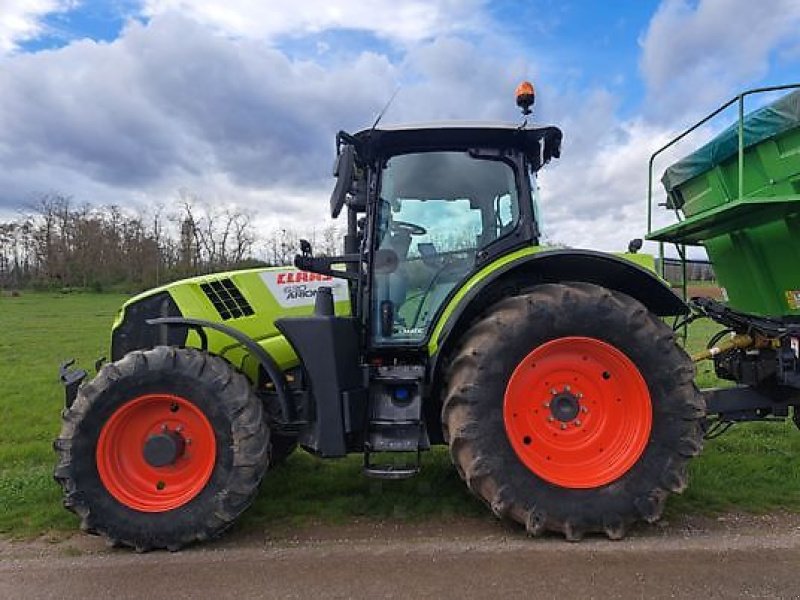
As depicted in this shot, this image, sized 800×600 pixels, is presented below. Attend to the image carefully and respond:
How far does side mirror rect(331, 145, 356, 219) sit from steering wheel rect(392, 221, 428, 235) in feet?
1.47

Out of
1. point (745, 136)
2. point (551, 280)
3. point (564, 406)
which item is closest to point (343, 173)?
point (551, 280)

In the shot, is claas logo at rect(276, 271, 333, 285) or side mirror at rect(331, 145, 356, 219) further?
claas logo at rect(276, 271, 333, 285)

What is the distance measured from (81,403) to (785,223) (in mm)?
4790

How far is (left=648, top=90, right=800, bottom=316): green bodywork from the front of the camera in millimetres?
4789

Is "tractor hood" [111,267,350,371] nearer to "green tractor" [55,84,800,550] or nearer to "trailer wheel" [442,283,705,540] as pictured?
"green tractor" [55,84,800,550]

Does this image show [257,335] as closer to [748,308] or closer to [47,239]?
[748,308]

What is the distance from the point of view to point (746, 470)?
5.52 metres

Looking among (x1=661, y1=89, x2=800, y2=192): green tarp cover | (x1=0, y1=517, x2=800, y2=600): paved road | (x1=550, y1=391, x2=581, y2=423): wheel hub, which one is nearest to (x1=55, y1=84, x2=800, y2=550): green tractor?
(x1=550, y1=391, x2=581, y2=423): wheel hub

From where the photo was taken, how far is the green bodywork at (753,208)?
479 cm

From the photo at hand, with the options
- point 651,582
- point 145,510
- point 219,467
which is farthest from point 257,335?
point 651,582

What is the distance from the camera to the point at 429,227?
15.5 ft

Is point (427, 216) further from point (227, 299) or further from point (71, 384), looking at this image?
point (71, 384)

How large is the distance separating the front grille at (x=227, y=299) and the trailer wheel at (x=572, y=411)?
1.63 meters

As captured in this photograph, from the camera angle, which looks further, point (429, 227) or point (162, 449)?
point (429, 227)
